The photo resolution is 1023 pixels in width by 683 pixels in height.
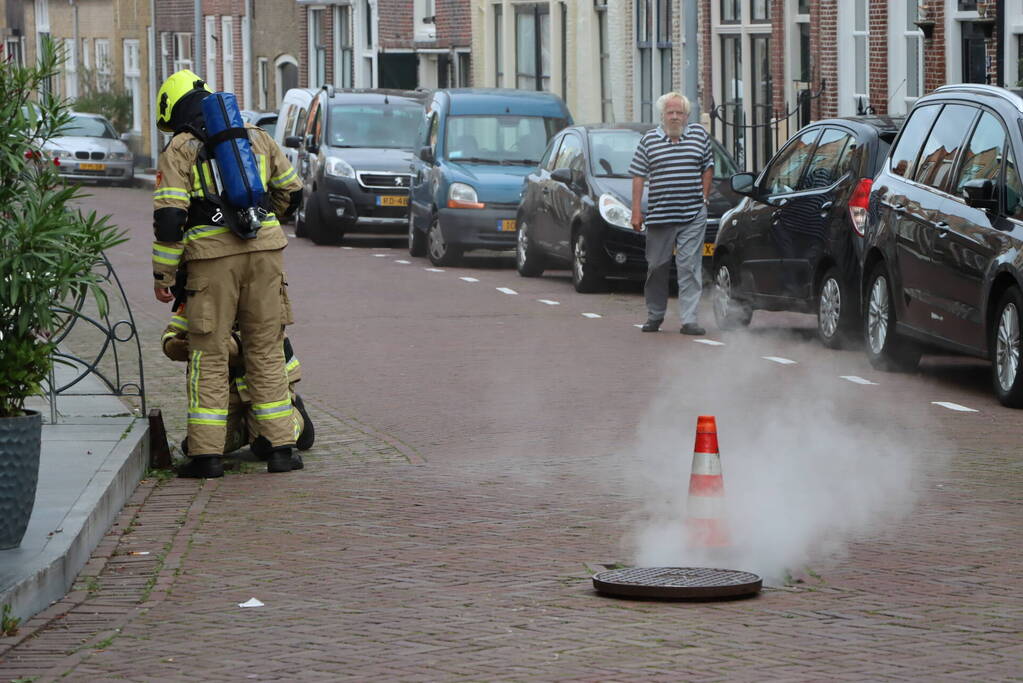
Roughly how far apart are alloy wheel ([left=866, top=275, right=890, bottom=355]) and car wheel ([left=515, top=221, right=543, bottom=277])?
8046 millimetres

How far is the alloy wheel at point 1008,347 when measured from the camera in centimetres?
1171

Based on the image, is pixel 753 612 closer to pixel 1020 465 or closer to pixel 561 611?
pixel 561 611

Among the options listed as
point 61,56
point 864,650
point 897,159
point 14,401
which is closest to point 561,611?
point 864,650

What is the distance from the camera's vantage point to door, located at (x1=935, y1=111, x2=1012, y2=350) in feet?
39.8

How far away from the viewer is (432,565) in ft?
25.3

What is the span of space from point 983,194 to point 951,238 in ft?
1.90

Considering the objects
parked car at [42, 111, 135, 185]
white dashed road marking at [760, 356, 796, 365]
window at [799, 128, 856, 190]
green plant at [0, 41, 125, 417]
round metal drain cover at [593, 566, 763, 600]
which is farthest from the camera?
parked car at [42, 111, 135, 185]

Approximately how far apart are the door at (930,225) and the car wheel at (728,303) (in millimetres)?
3405

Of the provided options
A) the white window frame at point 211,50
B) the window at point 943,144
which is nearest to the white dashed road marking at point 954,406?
the window at point 943,144

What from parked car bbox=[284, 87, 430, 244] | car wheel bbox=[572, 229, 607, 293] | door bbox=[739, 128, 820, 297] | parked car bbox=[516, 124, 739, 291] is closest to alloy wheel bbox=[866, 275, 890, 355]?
door bbox=[739, 128, 820, 297]

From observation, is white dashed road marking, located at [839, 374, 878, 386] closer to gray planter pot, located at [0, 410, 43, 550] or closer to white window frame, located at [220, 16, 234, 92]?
gray planter pot, located at [0, 410, 43, 550]

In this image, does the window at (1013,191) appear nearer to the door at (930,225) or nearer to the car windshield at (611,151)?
the door at (930,225)

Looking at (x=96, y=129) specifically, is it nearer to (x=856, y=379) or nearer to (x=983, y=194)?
(x=856, y=379)

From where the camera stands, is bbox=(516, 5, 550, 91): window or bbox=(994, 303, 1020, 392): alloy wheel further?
bbox=(516, 5, 550, 91): window
